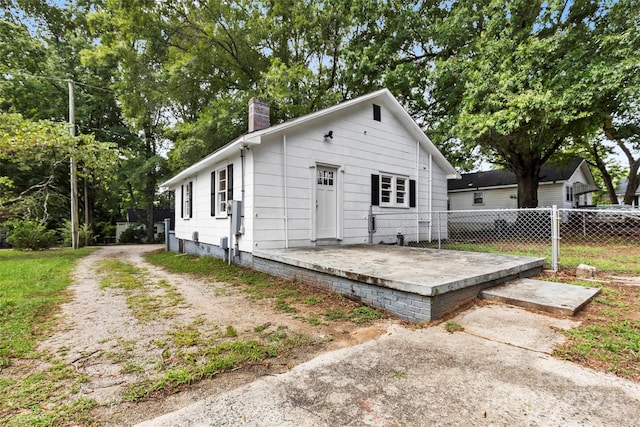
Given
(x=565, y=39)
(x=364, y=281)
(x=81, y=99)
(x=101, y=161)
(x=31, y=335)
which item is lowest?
(x=31, y=335)

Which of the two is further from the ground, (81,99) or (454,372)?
(81,99)

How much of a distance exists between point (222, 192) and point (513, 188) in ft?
66.3

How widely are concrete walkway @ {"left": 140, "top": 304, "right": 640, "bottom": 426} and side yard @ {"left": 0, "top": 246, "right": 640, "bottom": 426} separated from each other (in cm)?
20

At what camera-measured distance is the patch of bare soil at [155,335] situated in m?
2.01

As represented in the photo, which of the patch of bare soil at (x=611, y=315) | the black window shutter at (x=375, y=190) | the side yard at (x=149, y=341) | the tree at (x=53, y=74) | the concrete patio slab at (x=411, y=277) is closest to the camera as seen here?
the side yard at (x=149, y=341)

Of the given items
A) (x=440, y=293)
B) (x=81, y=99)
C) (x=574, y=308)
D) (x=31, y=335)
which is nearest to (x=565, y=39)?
(x=574, y=308)

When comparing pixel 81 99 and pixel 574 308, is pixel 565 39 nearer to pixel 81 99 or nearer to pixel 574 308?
pixel 574 308

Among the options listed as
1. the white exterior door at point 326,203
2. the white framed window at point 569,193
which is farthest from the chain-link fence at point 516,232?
the white framed window at point 569,193

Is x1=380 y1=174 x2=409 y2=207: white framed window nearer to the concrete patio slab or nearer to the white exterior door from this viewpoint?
the white exterior door

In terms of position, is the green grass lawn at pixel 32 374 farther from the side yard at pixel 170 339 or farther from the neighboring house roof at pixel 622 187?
the neighboring house roof at pixel 622 187

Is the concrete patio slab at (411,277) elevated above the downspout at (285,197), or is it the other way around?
the downspout at (285,197)

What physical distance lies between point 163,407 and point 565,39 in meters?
13.3

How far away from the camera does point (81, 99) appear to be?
1841cm

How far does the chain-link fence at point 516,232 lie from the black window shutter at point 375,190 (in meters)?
0.39
